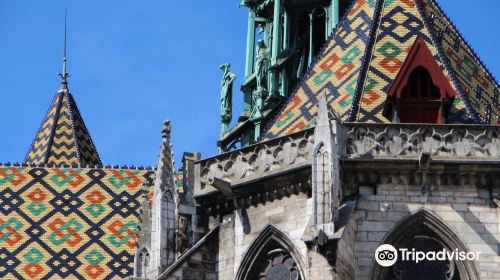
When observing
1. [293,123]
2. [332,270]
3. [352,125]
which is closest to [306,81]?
[293,123]

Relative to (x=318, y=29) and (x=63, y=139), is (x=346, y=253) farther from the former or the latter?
(x=63, y=139)

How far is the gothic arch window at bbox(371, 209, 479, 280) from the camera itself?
2384 centimetres

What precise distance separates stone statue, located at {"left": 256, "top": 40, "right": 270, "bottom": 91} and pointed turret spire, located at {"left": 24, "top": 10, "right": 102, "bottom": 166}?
421cm

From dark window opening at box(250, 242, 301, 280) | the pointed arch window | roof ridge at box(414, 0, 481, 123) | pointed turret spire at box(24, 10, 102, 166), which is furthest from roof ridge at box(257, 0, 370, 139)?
pointed turret spire at box(24, 10, 102, 166)

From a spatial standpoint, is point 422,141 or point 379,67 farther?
point 379,67

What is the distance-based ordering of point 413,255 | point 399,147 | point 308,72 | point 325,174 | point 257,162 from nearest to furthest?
point 325,174 → point 413,255 → point 399,147 → point 257,162 → point 308,72

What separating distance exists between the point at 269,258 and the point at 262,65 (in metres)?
6.02

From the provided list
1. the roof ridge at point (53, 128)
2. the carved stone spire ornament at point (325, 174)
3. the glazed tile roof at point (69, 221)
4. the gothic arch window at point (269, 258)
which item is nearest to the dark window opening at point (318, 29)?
the glazed tile roof at point (69, 221)

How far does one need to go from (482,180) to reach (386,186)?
4.17 feet

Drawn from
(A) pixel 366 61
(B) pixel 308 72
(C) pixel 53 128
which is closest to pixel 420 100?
(A) pixel 366 61

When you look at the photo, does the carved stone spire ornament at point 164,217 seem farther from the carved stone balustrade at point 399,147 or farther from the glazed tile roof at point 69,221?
the glazed tile roof at point 69,221

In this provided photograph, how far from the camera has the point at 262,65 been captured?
2992 centimetres

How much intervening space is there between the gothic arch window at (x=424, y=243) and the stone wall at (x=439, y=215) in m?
0.08

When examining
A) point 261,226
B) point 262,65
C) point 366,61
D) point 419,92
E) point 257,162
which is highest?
point 262,65
